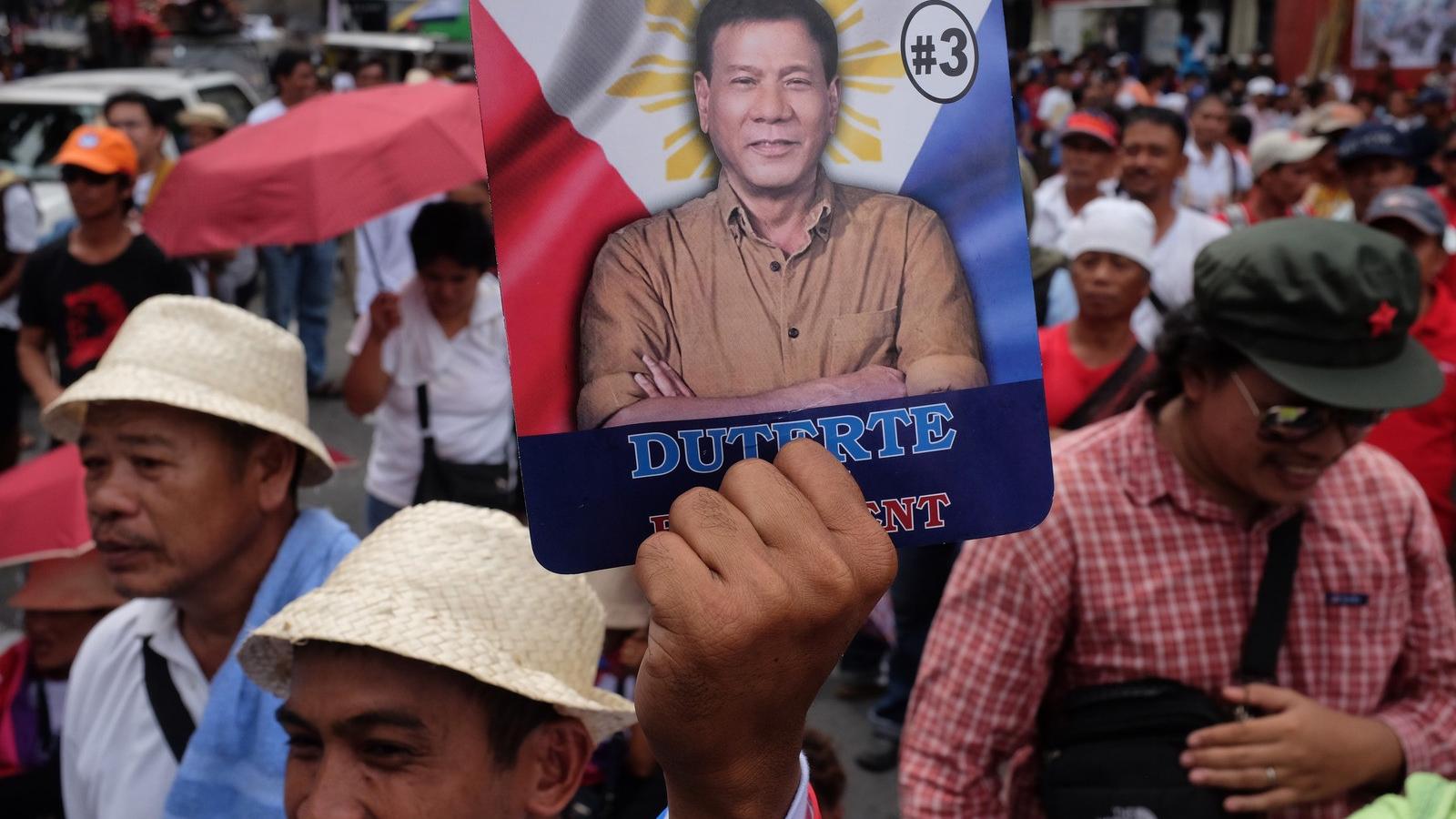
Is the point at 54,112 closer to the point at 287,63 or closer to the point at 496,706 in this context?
the point at 287,63

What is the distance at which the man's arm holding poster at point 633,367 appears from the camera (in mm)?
1214

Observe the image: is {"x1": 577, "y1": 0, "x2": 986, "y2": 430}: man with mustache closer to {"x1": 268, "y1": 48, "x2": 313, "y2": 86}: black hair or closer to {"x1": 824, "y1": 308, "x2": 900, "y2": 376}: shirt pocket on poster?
{"x1": 824, "y1": 308, "x2": 900, "y2": 376}: shirt pocket on poster

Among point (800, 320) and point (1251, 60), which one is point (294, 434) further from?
point (1251, 60)

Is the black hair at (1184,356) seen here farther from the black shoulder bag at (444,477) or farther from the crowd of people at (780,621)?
the black shoulder bag at (444,477)

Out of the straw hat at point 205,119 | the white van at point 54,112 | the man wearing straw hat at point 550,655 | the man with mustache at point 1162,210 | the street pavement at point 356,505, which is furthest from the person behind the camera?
the white van at point 54,112

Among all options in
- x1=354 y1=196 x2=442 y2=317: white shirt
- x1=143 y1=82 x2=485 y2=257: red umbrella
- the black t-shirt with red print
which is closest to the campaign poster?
x1=143 y1=82 x2=485 y2=257: red umbrella

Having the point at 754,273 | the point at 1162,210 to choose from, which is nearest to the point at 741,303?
the point at 754,273

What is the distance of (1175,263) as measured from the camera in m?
5.07

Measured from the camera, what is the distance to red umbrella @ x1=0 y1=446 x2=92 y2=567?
10.6 ft

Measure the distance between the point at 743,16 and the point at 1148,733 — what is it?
1.40 m

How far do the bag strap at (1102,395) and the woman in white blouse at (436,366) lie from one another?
73.6 inches

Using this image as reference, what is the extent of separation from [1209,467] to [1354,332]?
1.01ft

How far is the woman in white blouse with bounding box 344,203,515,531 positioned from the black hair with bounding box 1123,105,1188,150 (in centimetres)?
285

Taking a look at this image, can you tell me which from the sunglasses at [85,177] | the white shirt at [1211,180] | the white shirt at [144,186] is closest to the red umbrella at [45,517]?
the sunglasses at [85,177]
